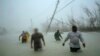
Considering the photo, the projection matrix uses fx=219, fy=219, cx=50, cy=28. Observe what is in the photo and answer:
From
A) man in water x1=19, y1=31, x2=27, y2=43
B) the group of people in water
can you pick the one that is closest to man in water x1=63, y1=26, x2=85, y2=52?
the group of people in water

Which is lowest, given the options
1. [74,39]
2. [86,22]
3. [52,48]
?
[52,48]

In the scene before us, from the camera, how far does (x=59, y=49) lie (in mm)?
3439

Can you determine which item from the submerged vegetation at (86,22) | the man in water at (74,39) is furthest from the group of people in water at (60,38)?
the submerged vegetation at (86,22)

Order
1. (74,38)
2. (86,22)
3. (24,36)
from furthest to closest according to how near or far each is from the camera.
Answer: (24,36)
(86,22)
(74,38)

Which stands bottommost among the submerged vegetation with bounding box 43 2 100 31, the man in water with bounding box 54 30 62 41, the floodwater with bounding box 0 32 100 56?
the floodwater with bounding box 0 32 100 56

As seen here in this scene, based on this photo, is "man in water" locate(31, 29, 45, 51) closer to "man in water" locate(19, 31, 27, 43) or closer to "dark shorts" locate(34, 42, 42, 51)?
"dark shorts" locate(34, 42, 42, 51)

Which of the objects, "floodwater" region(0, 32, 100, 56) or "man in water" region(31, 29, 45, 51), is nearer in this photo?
"floodwater" region(0, 32, 100, 56)

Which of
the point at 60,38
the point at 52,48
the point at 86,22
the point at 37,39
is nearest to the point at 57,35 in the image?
the point at 60,38

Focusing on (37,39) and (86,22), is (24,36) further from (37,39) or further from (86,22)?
(86,22)

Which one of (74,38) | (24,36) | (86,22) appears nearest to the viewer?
(74,38)

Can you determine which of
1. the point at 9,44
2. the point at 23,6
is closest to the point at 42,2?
the point at 23,6

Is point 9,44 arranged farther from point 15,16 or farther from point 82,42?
point 82,42

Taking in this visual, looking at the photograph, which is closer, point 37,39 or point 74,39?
point 74,39

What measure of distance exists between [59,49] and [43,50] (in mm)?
255
